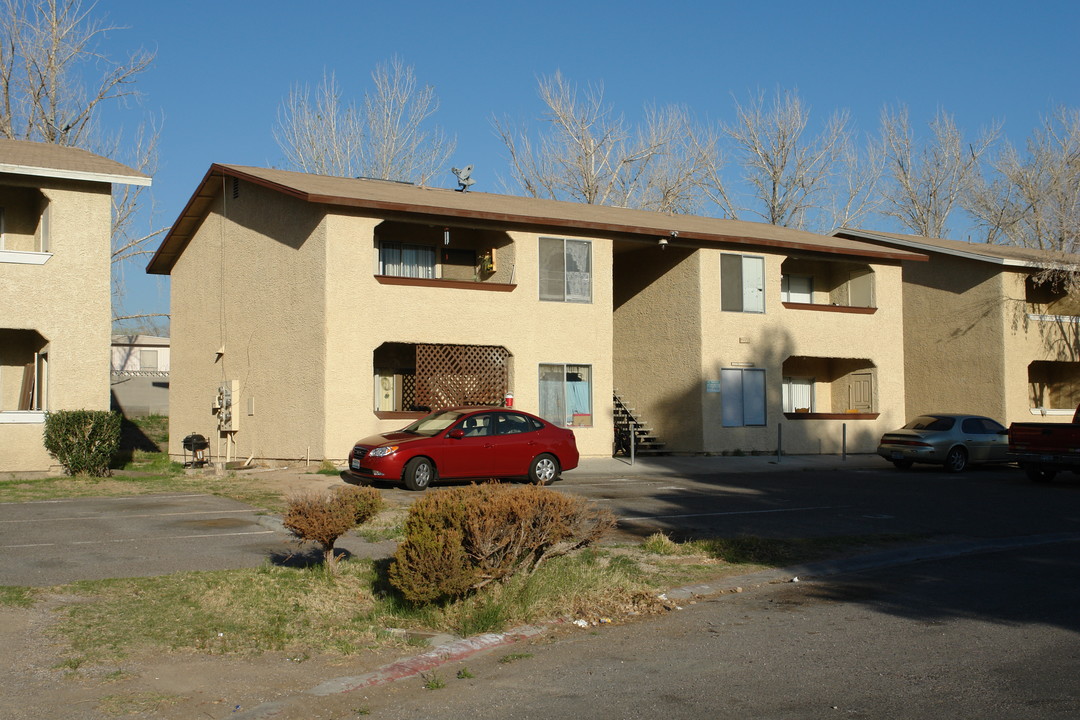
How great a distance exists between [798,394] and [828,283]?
3526 mm

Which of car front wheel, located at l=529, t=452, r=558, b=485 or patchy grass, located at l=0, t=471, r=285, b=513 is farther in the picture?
car front wheel, located at l=529, t=452, r=558, b=485

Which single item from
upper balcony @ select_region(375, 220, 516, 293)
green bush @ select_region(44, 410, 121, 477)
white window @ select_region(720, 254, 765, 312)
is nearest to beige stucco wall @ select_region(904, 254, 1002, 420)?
white window @ select_region(720, 254, 765, 312)

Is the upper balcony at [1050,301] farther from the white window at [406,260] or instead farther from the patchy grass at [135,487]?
the patchy grass at [135,487]

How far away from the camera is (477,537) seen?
314 inches

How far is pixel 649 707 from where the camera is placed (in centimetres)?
595

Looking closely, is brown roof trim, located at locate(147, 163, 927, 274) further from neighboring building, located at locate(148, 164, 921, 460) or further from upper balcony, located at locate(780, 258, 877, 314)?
upper balcony, located at locate(780, 258, 877, 314)

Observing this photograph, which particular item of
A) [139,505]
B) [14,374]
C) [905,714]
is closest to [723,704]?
[905,714]

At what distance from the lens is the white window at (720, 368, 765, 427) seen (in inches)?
1025

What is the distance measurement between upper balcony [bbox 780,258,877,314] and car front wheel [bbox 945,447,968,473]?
5620 mm

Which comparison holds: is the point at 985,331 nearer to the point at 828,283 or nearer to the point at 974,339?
the point at 974,339

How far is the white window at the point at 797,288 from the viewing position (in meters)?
29.9

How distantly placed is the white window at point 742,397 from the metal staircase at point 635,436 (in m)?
1.94

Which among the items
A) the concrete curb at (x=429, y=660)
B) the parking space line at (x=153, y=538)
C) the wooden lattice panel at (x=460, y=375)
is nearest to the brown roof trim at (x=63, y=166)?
the wooden lattice panel at (x=460, y=375)

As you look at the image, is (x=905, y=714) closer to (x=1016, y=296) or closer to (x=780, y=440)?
(x=780, y=440)
